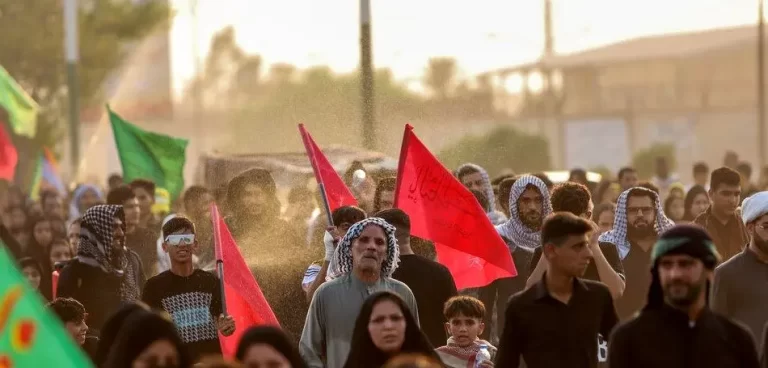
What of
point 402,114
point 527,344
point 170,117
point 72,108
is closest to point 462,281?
point 527,344

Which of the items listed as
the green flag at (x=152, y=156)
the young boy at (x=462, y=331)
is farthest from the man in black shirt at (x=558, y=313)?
the green flag at (x=152, y=156)

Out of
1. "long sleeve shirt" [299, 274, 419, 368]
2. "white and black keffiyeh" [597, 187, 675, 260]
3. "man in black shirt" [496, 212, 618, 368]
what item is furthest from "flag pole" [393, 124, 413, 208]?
"man in black shirt" [496, 212, 618, 368]

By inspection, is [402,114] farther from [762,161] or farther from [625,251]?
[762,161]

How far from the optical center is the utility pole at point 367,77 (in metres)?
18.4

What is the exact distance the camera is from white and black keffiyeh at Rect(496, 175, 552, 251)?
477 inches

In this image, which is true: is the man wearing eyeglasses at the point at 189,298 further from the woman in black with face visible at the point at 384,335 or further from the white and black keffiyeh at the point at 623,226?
the woman in black with face visible at the point at 384,335

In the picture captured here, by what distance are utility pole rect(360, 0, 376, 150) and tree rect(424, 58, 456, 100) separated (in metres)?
2.49

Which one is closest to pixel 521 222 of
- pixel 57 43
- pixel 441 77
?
pixel 441 77

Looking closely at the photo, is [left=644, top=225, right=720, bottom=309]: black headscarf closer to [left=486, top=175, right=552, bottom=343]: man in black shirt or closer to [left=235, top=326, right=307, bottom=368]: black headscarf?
[left=235, top=326, right=307, bottom=368]: black headscarf

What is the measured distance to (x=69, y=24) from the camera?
1451 inches

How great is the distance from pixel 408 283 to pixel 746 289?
6.01ft

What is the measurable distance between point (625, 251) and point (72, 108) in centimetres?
2515

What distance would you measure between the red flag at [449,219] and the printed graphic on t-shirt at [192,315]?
160 cm

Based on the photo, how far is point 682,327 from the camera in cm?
752
